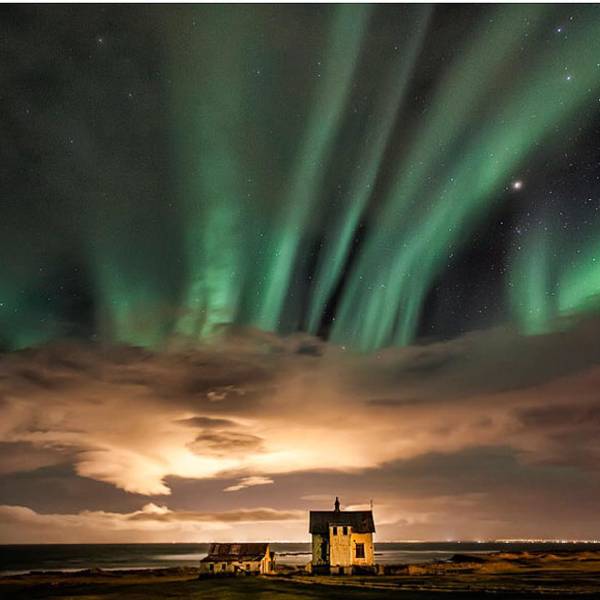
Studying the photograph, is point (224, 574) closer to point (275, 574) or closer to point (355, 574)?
point (275, 574)

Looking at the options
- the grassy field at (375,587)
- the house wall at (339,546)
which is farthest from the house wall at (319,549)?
the grassy field at (375,587)

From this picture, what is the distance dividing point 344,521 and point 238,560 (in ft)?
47.9

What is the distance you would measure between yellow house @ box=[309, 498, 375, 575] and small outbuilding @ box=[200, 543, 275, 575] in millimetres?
6527

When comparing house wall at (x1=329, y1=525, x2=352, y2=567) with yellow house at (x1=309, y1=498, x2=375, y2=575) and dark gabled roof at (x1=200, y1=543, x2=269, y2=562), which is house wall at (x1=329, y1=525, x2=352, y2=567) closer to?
yellow house at (x1=309, y1=498, x2=375, y2=575)

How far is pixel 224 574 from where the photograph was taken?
3049 inches

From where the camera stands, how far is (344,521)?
8394cm

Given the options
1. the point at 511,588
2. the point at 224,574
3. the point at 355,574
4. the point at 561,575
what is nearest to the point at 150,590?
the point at 224,574

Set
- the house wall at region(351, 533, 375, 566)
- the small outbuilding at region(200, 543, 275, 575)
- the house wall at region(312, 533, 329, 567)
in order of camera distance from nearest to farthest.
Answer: the small outbuilding at region(200, 543, 275, 575) < the house wall at region(351, 533, 375, 566) < the house wall at region(312, 533, 329, 567)

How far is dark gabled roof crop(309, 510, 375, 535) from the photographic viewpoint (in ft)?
274

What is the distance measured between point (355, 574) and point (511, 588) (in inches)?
1014

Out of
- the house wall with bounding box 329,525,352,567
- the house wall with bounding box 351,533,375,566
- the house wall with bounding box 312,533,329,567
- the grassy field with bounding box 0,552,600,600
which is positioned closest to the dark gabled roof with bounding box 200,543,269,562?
the grassy field with bounding box 0,552,600,600

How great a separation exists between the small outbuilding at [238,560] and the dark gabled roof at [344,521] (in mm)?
7202

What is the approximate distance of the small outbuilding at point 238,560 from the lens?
78.4m

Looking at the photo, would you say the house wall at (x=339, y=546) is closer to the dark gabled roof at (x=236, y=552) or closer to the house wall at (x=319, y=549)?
the house wall at (x=319, y=549)
